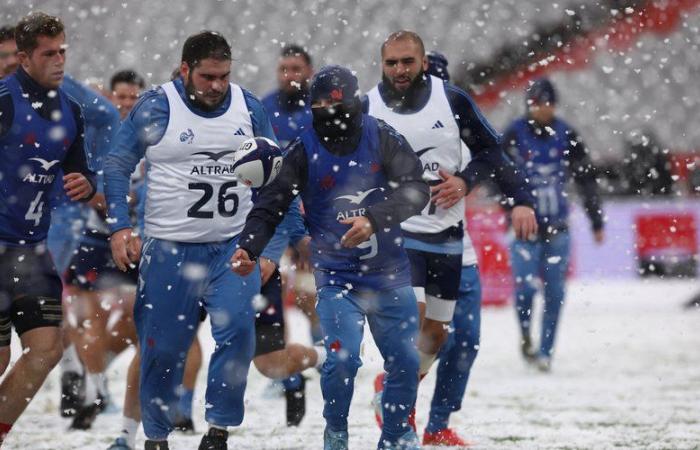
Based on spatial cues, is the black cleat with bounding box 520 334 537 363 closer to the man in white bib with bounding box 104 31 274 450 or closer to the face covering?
the man in white bib with bounding box 104 31 274 450

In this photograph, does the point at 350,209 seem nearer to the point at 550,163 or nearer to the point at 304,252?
the point at 304,252

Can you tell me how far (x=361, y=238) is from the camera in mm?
4809

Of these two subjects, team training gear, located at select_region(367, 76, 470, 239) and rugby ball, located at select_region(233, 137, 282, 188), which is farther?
team training gear, located at select_region(367, 76, 470, 239)

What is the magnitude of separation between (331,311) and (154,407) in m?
0.96

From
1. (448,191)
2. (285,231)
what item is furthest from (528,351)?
(285,231)

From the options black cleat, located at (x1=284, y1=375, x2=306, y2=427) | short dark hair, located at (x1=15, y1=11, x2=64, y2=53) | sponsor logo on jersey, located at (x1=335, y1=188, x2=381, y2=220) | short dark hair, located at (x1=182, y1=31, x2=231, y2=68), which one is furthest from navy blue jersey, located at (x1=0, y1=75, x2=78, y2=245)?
black cleat, located at (x1=284, y1=375, x2=306, y2=427)

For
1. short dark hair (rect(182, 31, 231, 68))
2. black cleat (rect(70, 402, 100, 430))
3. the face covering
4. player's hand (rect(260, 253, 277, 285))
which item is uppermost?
short dark hair (rect(182, 31, 231, 68))

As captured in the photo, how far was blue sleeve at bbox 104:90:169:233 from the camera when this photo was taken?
5219 mm

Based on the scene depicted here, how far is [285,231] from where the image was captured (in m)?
5.64

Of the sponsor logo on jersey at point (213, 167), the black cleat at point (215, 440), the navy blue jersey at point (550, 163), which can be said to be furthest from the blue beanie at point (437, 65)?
the navy blue jersey at point (550, 163)

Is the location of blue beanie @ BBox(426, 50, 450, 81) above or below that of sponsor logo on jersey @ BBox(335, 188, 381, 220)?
above

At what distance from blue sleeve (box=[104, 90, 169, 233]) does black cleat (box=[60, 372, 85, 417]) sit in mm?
2276

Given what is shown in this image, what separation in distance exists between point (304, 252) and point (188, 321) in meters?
1.22

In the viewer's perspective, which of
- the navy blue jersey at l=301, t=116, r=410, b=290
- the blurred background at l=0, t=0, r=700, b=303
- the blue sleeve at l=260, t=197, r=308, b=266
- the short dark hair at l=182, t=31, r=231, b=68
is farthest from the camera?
the blurred background at l=0, t=0, r=700, b=303
